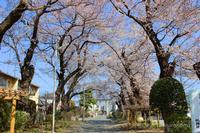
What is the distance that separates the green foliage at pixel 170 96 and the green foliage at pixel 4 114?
28.9 ft

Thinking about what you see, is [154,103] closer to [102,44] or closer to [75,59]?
[102,44]

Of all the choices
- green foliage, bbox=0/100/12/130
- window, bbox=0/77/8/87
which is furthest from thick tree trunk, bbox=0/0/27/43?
window, bbox=0/77/8/87

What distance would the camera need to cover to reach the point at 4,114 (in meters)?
21.7

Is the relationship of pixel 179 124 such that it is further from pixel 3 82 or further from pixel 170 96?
pixel 3 82

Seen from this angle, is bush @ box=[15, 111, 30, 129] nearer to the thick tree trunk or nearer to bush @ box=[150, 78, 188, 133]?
the thick tree trunk

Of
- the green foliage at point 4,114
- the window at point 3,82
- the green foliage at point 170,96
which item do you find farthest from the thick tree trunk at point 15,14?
the window at point 3,82

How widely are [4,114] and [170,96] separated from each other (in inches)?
379

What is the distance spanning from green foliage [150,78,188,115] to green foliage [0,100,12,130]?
8799 mm

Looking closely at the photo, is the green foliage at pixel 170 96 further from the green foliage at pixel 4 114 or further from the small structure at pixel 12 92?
the green foliage at pixel 4 114

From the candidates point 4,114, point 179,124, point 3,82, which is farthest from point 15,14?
point 3,82

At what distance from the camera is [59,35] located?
30.5 m

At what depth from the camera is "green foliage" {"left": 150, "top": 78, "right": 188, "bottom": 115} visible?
18.5 meters

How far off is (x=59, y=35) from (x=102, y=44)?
5.46 meters

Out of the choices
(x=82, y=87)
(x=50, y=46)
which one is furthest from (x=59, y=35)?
(x=82, y=87)
